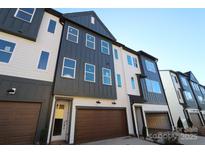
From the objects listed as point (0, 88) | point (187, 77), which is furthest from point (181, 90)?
point (0, 88)

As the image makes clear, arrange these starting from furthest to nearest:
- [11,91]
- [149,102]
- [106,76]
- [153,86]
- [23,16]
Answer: [153,86] → [149,102] → [106,76] → [23,16] → [11,91]

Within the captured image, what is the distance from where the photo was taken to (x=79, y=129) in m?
7.56

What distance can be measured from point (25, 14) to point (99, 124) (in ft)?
32.2

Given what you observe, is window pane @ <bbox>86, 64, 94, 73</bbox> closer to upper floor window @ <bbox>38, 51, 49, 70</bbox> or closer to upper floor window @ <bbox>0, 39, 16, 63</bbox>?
upper floor window @ <bbox>38, 51, 49, 70</bbox>

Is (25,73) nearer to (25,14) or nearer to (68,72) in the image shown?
(68,72)

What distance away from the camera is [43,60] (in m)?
7.70

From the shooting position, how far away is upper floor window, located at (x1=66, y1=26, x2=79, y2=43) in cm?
973

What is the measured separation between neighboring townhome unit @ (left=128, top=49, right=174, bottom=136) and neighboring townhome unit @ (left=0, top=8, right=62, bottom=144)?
26.4 feet

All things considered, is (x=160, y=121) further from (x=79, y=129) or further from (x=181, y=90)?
(x=79, y=129)

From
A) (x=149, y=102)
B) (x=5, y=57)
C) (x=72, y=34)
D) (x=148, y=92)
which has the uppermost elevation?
(x=72, y=34)

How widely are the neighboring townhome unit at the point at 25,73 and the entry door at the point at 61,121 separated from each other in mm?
1105

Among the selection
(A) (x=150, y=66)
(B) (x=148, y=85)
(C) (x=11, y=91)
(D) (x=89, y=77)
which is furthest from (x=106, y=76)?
(A) (x=150, y=66)
